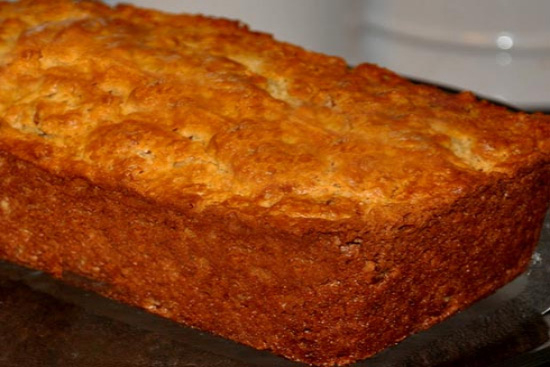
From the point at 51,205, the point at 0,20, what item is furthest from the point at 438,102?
the point at 0,20

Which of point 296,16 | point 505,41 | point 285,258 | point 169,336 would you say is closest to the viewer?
point 285,258

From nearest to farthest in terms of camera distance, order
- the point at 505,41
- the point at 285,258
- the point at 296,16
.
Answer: the point at 285,258 < the point at 296,16 < the point at 505,41

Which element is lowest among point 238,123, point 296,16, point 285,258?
point 296,16

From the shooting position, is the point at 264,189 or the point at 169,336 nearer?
the point at 264,189

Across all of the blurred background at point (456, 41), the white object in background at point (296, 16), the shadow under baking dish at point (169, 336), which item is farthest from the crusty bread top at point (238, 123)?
the blurred background at point (456, 41)

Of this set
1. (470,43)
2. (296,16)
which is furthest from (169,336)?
(470,43)

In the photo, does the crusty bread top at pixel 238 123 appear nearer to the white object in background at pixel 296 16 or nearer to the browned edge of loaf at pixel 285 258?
the browned edge of loaf at pixel 285 258

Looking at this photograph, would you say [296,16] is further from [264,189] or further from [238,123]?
[264,189]
